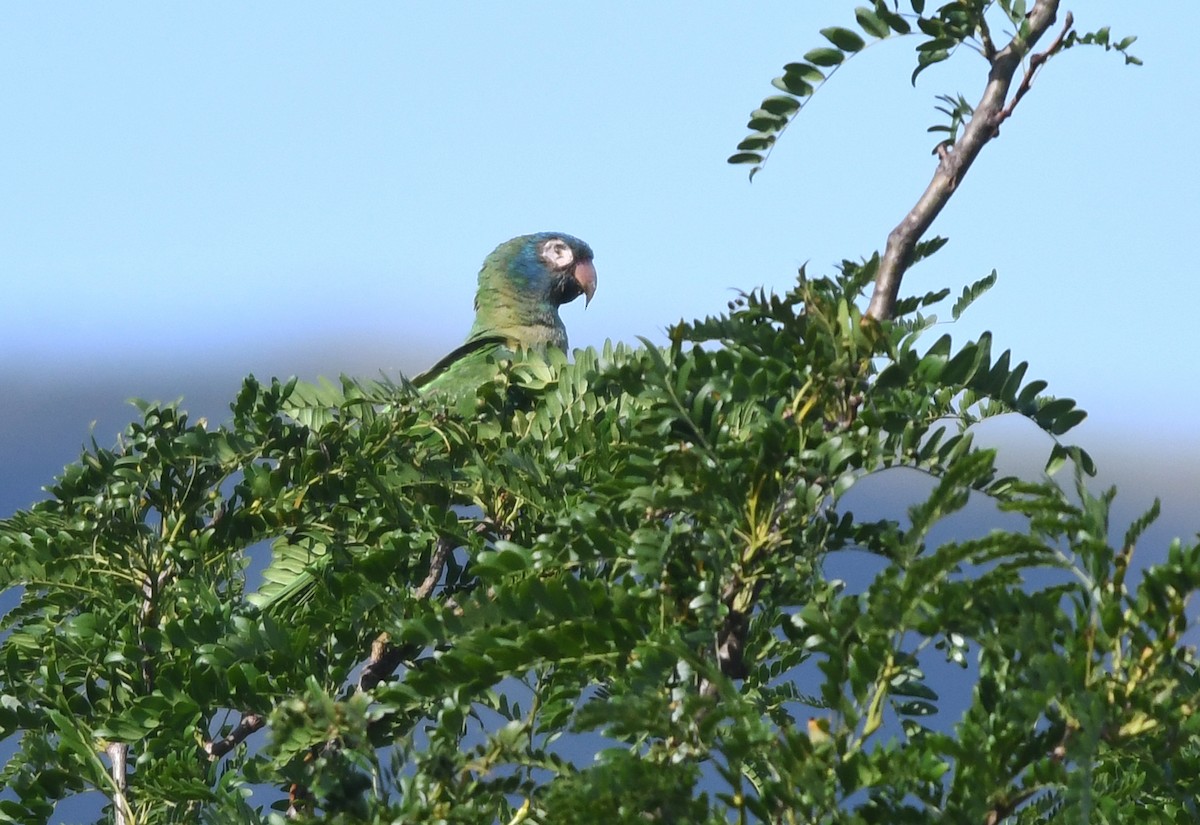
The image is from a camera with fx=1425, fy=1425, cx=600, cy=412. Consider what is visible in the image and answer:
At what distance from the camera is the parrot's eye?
763 centimetres

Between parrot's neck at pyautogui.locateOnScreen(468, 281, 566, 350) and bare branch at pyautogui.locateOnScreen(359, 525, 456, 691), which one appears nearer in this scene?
bare branch at pyautogui.locateOnScreen(359, 525, 456, 691)

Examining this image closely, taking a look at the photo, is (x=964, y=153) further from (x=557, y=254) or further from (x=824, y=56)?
(x=557, y=254)

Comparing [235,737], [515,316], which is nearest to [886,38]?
[235,737]

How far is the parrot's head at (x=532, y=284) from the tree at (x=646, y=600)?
4.58 m

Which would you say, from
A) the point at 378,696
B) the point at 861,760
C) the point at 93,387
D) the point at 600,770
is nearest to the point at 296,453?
the point at 378,696

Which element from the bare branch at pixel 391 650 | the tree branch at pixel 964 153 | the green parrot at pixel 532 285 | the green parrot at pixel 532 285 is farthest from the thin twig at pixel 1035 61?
the green parrot at pixel 532 285

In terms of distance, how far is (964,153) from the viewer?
2.08 metres

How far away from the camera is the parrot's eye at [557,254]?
7.63 m

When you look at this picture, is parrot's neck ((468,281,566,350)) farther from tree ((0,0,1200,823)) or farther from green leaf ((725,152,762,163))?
green leaf ((725,152,762,163))

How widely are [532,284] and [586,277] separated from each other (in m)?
0.42

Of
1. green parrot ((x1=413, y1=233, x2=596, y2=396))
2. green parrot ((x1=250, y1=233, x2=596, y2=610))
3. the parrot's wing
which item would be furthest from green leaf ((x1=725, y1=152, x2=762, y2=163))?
green parrot ((x1=413, y1=233, x2=596, y2=396))

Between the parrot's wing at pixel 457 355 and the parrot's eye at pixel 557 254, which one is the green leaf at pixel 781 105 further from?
the parrot's eye at pixel 557 254

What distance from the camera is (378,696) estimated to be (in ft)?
5.82

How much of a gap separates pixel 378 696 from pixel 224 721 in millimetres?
786
